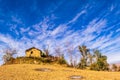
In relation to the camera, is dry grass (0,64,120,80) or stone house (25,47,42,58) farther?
stone house (25,47,42,58)

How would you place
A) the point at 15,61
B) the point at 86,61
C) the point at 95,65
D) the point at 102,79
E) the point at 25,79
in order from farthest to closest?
the point at 86,61 → the point at 95,65 → the point at 15,61 → the point at 102,79 → the point at 25,79

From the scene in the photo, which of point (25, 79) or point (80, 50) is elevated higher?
point (80, 50)

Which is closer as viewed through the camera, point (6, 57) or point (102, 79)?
point (102, 79)

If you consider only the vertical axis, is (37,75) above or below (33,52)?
below

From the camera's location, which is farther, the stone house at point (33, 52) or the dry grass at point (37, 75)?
the stone house at point (33, 52)

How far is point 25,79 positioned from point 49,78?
3.60m

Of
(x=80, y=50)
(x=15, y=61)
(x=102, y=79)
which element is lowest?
(x=102, y=79)

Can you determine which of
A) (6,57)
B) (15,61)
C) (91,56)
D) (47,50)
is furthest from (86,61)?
(6,57)

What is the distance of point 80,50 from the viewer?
7494cm

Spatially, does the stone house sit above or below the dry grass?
above

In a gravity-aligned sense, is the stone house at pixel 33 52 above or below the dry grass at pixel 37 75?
above

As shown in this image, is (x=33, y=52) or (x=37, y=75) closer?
(x=37, y=75)

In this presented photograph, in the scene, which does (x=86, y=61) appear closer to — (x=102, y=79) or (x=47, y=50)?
(x=47, y=50)

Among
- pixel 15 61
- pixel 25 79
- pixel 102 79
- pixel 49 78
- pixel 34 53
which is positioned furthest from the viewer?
pixel 34 53
